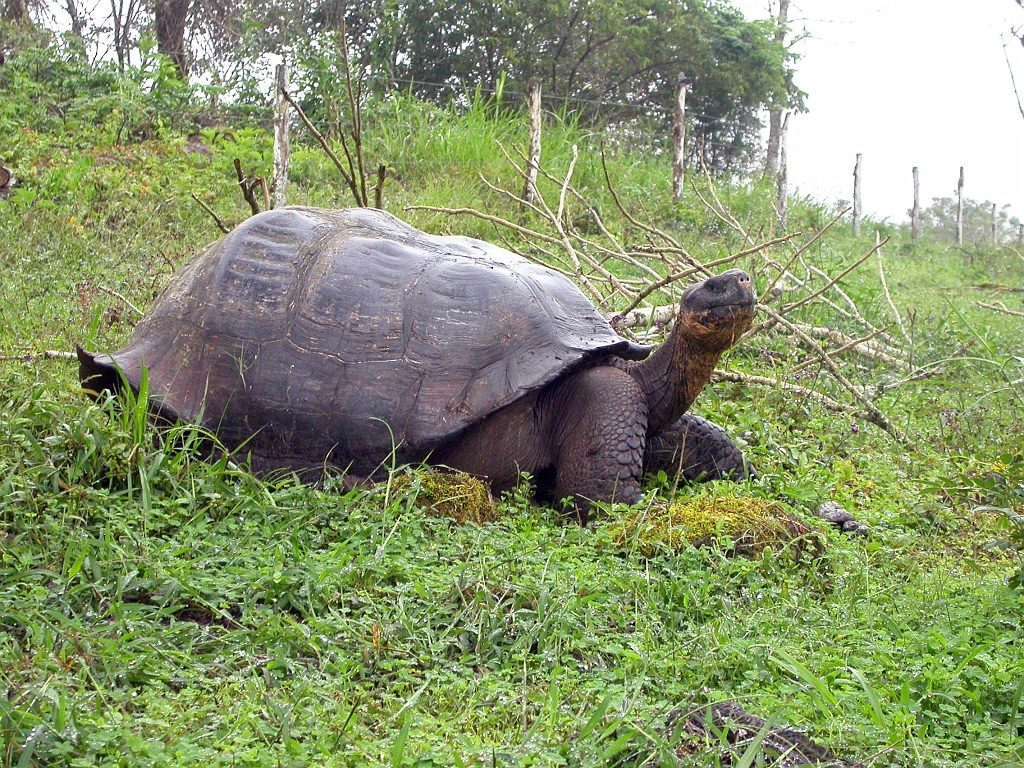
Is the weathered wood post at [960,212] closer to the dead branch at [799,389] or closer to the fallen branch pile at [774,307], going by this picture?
the fallen branch pile at [774,307]

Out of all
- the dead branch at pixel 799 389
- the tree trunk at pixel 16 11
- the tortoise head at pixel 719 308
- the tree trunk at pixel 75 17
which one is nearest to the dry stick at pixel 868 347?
the dead branch at pixel 799 389

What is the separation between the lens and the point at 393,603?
3.04 meters

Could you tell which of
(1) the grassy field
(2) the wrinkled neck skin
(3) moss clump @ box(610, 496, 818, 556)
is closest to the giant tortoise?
(2) the wrinkled neck skin

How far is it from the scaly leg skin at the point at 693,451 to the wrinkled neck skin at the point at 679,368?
194 millimetres

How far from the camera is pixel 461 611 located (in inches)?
119

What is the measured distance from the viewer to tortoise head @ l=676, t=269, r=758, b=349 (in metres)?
4.31

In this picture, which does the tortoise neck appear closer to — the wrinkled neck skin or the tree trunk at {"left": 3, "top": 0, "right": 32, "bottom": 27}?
the wrinkled neck skin

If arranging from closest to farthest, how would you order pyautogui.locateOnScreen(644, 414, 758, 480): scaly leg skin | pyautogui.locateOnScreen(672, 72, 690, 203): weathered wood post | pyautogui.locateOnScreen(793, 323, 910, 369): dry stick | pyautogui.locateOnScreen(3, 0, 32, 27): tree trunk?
pyautogui.locateOnScreen(644, 414, 758, 480): scaly leg skin < pyautogui.locateOnScreen(793, 323, 910, 369): dry stick < pyautogui.locateOnScreen(672, 72, 690, 203): weathered wood post < pyautogui.locateOnScreen(3, 0, 32, 27): tree trunk

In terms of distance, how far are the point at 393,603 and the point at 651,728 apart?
3.25 feet

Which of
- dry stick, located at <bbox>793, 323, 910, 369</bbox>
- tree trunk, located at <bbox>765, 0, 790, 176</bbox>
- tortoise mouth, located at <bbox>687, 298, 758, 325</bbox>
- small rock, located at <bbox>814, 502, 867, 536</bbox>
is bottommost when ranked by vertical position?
small rock, located at <bbox>814, 502, 867, 536</bbox>

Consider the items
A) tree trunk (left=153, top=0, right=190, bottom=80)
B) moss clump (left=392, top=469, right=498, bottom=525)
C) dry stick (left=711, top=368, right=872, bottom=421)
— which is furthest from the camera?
tree trunk (left=153, top=0, right=190, bottom=80)

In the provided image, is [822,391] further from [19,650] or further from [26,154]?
[26,154]

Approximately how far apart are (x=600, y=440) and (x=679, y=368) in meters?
0.53

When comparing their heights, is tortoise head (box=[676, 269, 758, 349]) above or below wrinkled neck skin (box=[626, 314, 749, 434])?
above
